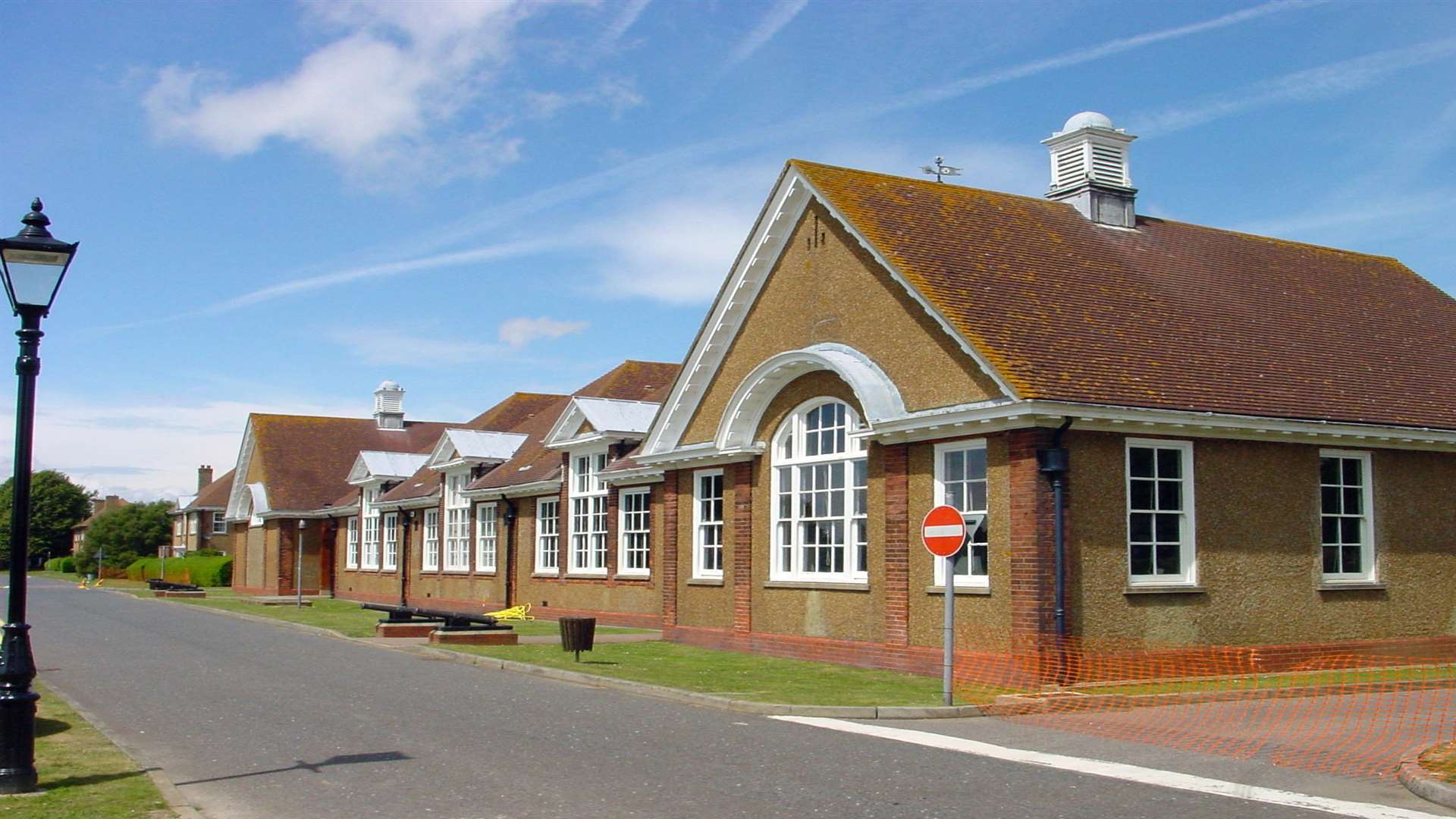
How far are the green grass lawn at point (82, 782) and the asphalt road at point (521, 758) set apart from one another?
1.06 feet

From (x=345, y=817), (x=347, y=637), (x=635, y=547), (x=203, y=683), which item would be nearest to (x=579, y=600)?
(x=635, y=547)

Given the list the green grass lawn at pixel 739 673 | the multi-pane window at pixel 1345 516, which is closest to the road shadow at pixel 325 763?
the green grass lawn at pixel 739 673

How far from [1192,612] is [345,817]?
465 inches

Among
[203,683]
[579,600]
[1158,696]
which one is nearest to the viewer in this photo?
[1158,696]

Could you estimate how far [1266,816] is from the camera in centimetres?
878

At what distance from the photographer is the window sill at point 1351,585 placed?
18438 mm

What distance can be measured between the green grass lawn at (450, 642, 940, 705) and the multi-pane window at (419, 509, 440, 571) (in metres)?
18.7

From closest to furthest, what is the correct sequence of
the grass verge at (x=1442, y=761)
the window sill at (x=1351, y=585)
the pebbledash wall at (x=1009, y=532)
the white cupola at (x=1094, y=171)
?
the grass verge at (x=1442, y=761)
the pebbledash wall at (x=1009, y=532)
the window sill at (x=1351, y=585)
the white cupola at (x=1094, y=171)

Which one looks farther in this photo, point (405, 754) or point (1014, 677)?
point (1014, 677)

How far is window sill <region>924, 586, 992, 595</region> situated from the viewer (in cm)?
1697

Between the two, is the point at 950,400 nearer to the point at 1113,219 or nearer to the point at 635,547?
the point at 1113,219

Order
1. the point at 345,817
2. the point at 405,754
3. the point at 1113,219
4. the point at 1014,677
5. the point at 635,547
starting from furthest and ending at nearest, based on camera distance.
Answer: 1. the point at 635,547
2. the point at 1113,219
3. the point at 1014,677
4. the point at 405,754
5. the point at 345,817

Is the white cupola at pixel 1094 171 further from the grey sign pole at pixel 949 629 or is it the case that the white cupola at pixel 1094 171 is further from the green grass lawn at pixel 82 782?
the green grass lawn at pixel 82 782

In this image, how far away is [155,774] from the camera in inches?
402
